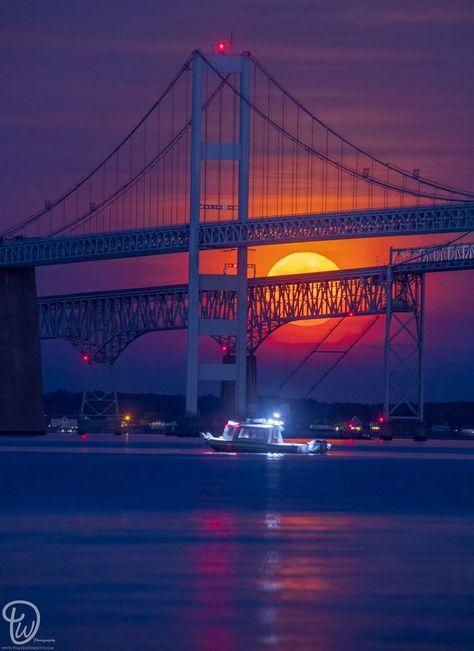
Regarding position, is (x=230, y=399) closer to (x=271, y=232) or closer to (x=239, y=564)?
(x=271, y=232)

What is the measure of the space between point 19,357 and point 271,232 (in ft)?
60.9

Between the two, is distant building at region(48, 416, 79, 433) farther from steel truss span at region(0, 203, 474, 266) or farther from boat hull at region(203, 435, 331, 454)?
boat hull at region(203, 435, 331, 454)

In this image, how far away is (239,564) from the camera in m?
20.0

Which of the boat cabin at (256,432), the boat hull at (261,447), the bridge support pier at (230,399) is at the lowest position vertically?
the boat hull at (261,447)

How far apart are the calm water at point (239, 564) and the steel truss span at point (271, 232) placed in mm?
46157

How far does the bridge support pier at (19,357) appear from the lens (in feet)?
312

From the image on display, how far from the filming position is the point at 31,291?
313ft

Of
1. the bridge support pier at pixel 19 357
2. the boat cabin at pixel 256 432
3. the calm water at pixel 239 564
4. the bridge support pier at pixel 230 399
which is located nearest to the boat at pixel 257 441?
the boat cabin at pixel 256 432

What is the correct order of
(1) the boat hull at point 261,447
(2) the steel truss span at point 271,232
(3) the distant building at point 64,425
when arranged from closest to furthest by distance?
1. (1) the boat hull at point 261,447
2. (2) the steel truss span at point 271,232
3. (3) the distant building at point 64,425

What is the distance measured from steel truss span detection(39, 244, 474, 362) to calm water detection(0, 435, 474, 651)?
5794 cm

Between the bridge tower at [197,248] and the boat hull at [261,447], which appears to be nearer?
the boat hull at [261,447]

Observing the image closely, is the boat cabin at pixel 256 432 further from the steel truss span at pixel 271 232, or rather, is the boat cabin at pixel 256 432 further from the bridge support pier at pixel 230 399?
the steel truss span at pixel 271 232

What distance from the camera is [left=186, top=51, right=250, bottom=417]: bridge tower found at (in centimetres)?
8562

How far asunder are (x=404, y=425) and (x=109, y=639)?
88.3m
